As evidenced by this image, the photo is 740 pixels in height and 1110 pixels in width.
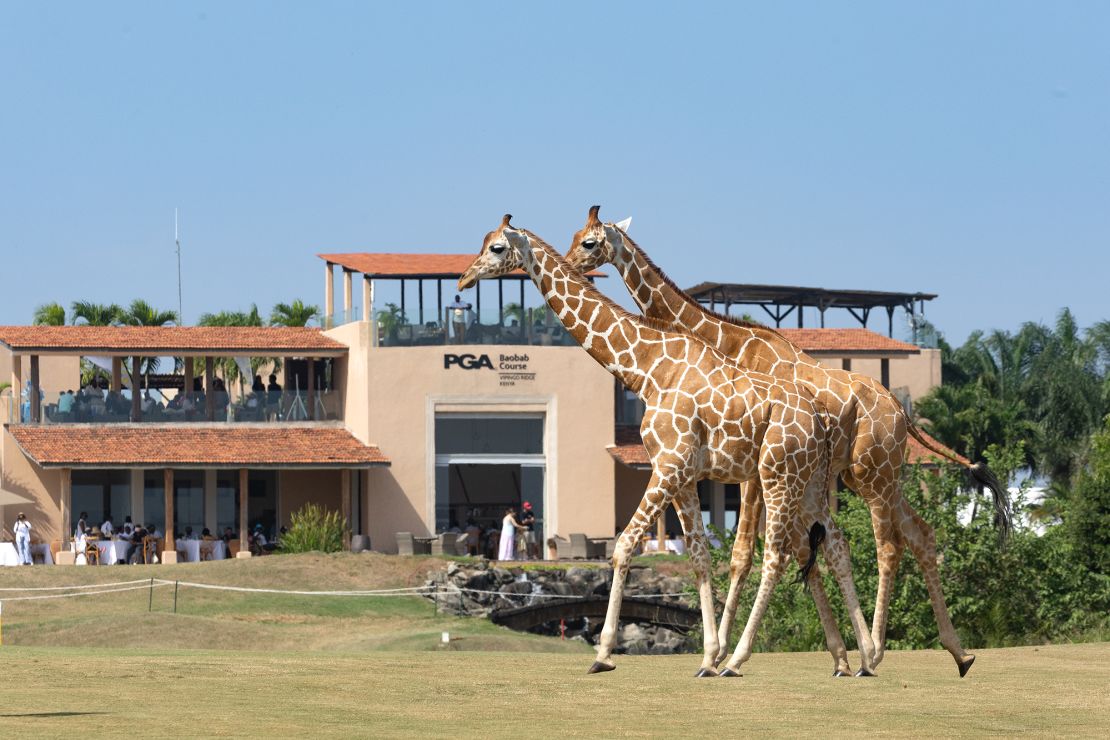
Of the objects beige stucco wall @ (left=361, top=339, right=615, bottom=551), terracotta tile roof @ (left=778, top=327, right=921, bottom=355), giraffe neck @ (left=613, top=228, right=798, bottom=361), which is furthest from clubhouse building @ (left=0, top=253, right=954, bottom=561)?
giraffe neck @ (left=613, top=228, right=798, bottom=361)

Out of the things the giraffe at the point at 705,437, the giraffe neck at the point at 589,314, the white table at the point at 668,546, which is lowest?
the white table at the point at 668,546

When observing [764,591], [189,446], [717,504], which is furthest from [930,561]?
[717,504]

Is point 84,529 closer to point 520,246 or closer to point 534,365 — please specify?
point 534,365

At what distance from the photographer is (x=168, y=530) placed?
167 ft

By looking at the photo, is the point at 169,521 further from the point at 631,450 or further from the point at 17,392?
the point at 631,450

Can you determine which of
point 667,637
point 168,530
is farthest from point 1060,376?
point 168,530

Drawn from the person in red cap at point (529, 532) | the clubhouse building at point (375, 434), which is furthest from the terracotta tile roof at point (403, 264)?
the person in red cap at point (529, 532)

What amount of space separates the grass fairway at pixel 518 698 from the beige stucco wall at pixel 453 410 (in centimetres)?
3492

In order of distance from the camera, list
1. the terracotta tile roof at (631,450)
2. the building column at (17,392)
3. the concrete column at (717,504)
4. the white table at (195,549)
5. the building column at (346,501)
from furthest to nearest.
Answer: the concrete column at (717,504) < the building column at (17,392) < the terracotta tile roof at (631,450) < the building column at (346,501) < the white table at (195,549)

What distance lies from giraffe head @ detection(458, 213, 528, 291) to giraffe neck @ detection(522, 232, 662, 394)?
0.46 ft

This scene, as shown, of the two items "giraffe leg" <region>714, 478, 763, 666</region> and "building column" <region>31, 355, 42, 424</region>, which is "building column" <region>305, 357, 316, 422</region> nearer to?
"building column" <region>31, 355, 42, 424</region>

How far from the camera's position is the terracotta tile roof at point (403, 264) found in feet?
178

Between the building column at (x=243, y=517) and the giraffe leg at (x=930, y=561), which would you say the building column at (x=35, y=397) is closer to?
the building column at (x=243, y=517)

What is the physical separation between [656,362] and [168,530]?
36.5 meters
